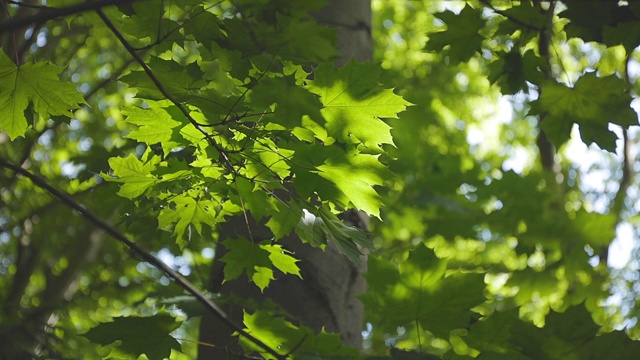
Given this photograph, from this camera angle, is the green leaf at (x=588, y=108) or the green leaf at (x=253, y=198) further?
the green leaf at (x=588, y=108)

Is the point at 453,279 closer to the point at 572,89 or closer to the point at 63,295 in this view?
the point at 572,89

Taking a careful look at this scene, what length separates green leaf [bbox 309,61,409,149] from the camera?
140 centimetres

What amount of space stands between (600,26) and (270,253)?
3.35 feet

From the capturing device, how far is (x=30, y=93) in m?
1.58

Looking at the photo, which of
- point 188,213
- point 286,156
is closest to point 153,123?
point 188,213

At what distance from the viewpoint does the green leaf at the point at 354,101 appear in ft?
4.59

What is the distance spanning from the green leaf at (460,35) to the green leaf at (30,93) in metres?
1.05

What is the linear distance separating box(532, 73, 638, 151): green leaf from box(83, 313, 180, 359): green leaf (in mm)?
1182

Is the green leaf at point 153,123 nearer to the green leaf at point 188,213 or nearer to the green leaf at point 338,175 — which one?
the green leaf at point 188,213

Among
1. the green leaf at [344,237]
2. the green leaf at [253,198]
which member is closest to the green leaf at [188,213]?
the green leaf at [253,198]

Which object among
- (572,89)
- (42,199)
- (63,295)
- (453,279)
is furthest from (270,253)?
(42,199)

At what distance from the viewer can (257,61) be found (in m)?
1.27

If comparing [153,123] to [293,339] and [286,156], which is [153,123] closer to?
[286,156]

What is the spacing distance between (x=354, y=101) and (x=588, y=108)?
Answer: 0.77 metres
